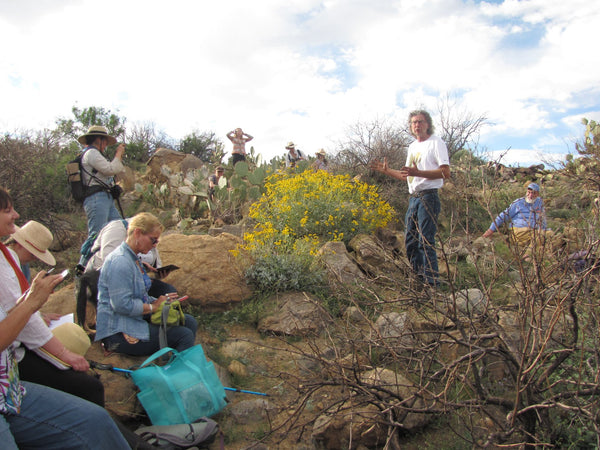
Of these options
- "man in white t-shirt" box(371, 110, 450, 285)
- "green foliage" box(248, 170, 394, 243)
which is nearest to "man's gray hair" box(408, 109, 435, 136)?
"man in white t-shirt" box(371, 110, 450, 285)

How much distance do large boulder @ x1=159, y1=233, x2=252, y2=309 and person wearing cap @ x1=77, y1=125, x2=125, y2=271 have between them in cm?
67

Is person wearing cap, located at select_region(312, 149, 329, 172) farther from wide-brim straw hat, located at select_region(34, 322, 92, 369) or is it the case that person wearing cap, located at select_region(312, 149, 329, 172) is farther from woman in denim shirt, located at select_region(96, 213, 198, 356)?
wide-brim straw hat, located at select_region(34, 322, 92, 369)

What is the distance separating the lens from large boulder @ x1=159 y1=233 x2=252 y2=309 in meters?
4.61

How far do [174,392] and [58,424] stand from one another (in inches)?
35.5

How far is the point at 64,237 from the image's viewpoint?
24.8 feet

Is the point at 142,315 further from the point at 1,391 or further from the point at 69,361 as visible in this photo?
the point at 1,391

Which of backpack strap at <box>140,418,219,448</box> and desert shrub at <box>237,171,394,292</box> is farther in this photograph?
desert shrub at <box>237,171,394,292</box>

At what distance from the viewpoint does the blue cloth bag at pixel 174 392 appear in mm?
2848

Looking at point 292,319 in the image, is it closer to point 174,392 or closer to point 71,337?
point 174,392

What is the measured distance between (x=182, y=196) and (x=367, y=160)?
4.00 m

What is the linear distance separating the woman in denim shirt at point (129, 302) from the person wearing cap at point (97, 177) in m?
1.43

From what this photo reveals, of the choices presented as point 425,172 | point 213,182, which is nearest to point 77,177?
point 425,172

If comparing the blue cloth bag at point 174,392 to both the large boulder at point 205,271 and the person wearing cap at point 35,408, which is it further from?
the large boulder at point 205,271

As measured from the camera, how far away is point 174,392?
9.27ft
